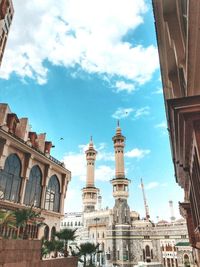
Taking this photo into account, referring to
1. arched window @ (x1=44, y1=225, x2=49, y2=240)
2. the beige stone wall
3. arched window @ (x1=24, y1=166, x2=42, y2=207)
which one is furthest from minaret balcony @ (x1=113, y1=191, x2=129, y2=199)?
the beige stone wall

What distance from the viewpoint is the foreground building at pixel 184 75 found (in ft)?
14.9

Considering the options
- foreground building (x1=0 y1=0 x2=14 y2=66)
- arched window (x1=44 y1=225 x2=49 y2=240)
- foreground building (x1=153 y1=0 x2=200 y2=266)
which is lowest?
arched window (x1=44 y1=225 x2=49 y2=240)

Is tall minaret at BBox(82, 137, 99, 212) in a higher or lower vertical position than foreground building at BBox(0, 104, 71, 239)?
higher

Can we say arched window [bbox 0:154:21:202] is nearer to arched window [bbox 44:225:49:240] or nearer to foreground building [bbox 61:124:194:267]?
arched window [bbox 44:225:49:240]

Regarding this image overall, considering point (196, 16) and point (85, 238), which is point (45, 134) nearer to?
point (196, 16)

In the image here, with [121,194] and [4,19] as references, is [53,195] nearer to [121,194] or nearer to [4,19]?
[4,19]

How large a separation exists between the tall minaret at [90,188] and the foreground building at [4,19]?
1771 inches

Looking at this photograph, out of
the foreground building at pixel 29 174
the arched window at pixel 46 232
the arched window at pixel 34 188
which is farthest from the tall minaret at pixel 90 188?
the arched window at pixel 34 188

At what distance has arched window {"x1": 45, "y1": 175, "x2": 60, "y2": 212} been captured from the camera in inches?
1047

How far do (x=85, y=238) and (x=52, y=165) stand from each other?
4655 centimetres

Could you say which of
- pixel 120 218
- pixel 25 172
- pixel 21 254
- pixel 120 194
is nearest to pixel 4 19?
pixel 25 172

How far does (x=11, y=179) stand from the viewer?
837 inches

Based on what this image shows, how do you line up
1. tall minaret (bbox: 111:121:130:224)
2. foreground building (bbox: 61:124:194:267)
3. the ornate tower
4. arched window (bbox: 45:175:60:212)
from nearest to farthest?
arched window (bbox: 45:175:60:212)
foreground building (bbox: 61:124:194:267)
the ornate tower
tall minaret (bbox: 111:121:130:224)

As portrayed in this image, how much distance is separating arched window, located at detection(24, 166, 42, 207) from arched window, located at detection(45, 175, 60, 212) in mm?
1686
